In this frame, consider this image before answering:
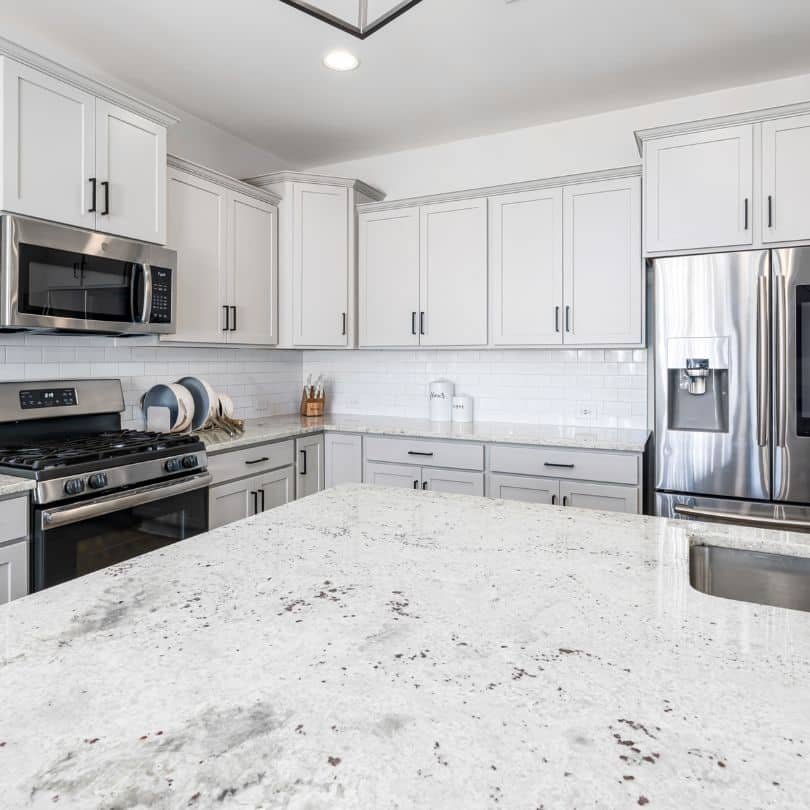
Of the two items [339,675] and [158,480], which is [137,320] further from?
[339,675]

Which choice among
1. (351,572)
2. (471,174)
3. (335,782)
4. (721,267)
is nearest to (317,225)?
(471,174)

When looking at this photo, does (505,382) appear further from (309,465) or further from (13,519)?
(13,519)

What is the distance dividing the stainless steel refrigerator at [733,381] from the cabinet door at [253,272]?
2147 mm

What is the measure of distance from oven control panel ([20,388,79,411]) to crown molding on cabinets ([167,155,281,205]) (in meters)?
1.20

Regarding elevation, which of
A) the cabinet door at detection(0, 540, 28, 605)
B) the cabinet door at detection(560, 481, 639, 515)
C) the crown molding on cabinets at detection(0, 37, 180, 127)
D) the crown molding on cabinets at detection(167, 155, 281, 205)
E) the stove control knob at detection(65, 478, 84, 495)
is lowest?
the cabinet door at detection(0, 540, 28, 605)

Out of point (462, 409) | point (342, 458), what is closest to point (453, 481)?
point (462, 409)

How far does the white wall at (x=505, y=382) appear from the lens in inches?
139

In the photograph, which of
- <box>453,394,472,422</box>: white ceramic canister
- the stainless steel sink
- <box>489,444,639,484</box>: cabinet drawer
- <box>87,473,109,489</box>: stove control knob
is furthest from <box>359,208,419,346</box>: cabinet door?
the stainless steel sink

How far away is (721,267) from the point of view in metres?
2.71

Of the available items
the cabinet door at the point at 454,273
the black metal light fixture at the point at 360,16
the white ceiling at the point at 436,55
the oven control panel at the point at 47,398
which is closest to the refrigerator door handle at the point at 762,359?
the white ceiling at the point at 436,55

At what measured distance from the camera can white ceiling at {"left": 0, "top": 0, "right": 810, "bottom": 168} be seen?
251 cm

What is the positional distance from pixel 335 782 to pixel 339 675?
0.19 m

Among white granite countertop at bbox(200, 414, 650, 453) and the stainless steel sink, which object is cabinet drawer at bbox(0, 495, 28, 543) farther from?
the stainless steel sink

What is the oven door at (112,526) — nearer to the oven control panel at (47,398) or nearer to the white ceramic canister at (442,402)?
the oven control panel at (47,398)
